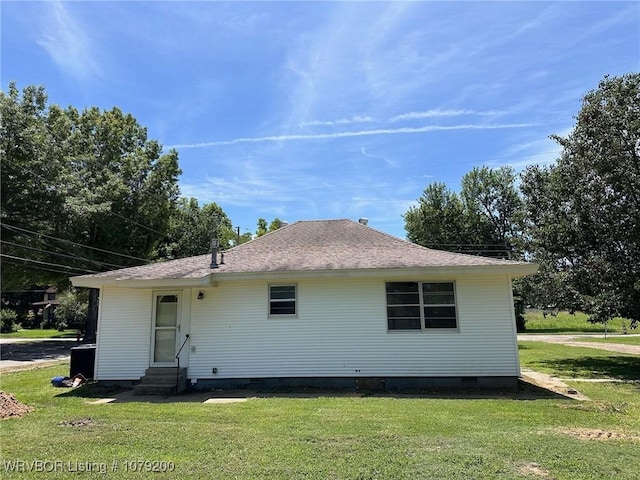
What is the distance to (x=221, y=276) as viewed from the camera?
9.98 m

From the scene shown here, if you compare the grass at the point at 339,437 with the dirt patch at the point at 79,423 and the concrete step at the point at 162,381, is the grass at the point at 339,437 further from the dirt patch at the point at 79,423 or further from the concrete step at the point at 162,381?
the concrete step at the point at 162,381

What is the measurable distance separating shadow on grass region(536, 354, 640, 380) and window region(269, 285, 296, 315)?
8.67 metres

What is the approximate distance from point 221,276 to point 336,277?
2753mm

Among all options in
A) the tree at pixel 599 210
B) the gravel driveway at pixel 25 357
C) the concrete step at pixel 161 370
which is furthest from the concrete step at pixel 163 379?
the tree at pixel 599 210

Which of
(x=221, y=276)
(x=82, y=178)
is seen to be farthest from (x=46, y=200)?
(x=221, y=276)

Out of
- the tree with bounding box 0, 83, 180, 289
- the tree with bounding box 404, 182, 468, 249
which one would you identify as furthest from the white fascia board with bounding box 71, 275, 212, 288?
the tree with bounding box 404, 182, 468, 249

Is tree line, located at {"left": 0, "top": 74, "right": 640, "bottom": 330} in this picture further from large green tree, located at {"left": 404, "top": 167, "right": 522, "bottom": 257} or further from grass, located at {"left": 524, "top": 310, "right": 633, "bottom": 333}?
grass, located at {"left": 524, "top": 310, "right": 633, "bottom": 333}

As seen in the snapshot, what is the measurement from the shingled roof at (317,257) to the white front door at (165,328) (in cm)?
74

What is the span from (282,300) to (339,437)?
A: 501cm

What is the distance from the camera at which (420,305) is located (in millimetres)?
9961

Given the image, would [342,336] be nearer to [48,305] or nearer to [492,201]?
[492,201]

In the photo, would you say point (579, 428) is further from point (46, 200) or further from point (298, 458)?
point (46, 200)

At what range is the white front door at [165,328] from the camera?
1027 cm

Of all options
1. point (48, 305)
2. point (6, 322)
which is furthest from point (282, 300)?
point (48, 305)
